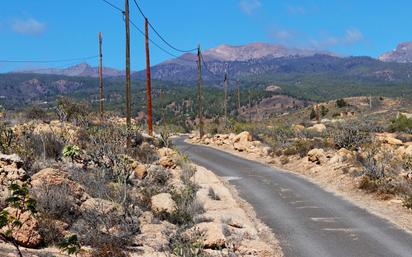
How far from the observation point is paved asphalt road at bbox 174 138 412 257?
449 inches

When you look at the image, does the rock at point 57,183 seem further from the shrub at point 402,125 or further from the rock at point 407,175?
the shrub at point 402,125

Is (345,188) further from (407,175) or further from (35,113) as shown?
(35,113)

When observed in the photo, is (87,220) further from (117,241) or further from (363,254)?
(363,254)

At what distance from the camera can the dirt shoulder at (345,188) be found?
14.6 metres

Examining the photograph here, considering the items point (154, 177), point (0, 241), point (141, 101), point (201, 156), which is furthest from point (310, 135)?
point (141, 101)

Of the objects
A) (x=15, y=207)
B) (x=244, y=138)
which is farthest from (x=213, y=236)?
(x=244, y=138)

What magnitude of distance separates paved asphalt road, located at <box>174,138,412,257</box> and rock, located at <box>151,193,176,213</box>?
8.65 feet

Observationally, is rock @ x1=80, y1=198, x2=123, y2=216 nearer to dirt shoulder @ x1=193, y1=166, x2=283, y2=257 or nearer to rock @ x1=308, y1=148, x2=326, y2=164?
dirt shoulder @ x1=193, y1=166, x2=283, y2=257

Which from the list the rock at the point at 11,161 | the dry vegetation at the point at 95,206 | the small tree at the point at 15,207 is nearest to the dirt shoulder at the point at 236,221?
the dry vegetation at the point at 95,206

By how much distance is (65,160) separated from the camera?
58.6 feet

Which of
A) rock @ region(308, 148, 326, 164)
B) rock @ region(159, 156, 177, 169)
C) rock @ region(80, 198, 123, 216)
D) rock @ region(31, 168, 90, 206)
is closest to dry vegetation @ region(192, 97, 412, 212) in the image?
rock @ region(308, 148, 326, 164)

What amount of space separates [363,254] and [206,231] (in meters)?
3.41

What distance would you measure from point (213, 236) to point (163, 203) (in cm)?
332

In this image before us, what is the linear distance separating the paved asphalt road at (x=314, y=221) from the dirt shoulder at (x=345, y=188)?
41 centimetres
